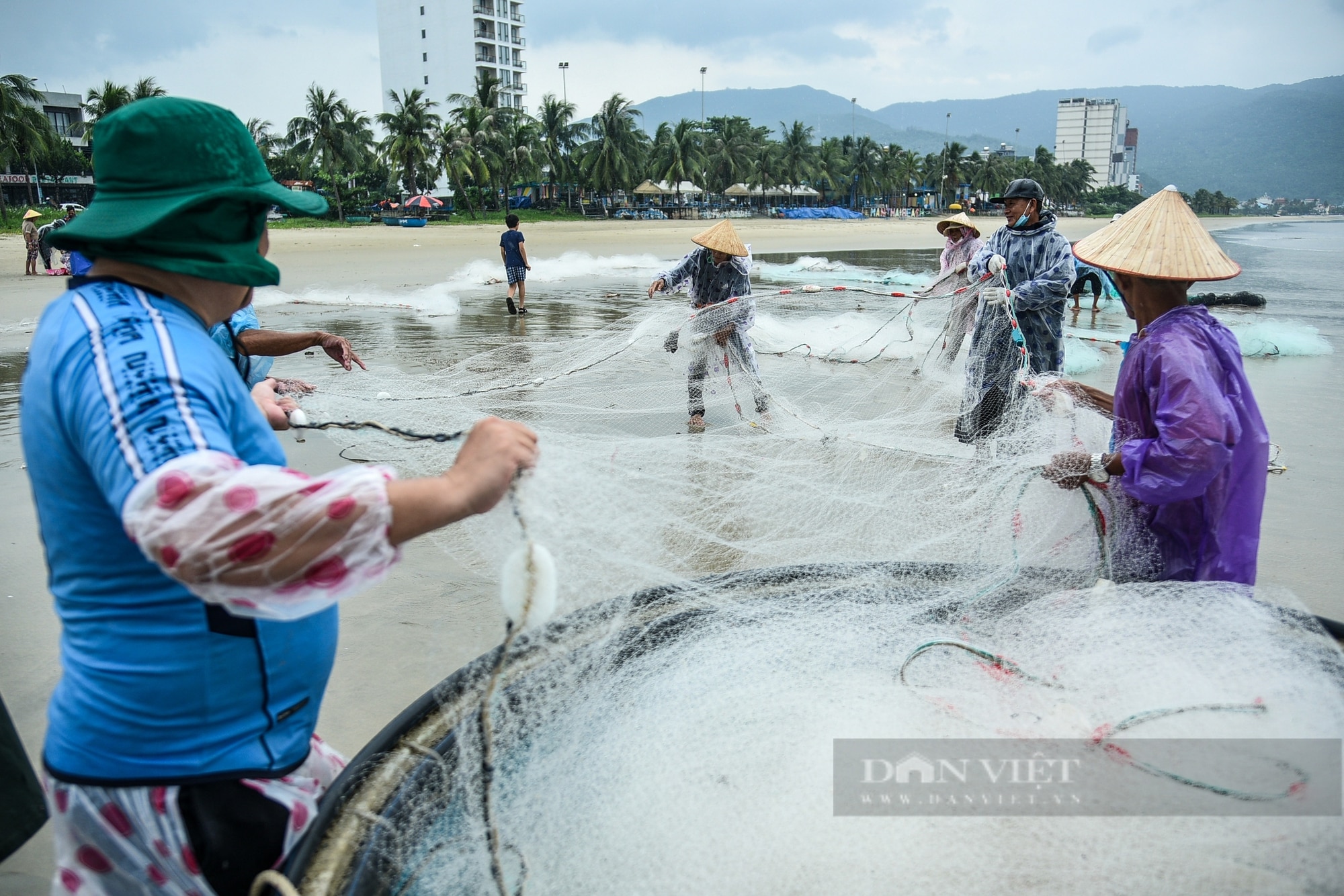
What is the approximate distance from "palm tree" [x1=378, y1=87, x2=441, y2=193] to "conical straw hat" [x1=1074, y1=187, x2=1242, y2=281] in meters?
51.3

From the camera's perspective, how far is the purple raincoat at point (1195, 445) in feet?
5.78

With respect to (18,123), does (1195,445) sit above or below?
below

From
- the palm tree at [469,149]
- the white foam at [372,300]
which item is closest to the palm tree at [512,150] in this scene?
the palm tree at [469,149]

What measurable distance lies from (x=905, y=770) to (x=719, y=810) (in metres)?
0.40

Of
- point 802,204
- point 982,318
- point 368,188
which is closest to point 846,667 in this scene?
point 982,318

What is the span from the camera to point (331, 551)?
92 centimetres

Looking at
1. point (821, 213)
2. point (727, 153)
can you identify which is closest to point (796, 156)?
point (727, 153)

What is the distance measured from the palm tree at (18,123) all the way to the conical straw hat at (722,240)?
4081cm

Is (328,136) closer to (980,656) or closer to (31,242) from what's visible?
(31,242)

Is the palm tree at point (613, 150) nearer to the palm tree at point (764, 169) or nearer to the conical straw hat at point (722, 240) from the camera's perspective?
the palm tree at point (764, 169)

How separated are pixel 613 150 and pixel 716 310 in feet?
183

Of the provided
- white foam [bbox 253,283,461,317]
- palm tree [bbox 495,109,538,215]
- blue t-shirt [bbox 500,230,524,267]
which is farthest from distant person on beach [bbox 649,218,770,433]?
palm tree [bbox 495,109,538,215]

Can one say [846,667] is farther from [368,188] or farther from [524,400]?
[368,188]

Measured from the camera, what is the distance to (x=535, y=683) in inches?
67.3
